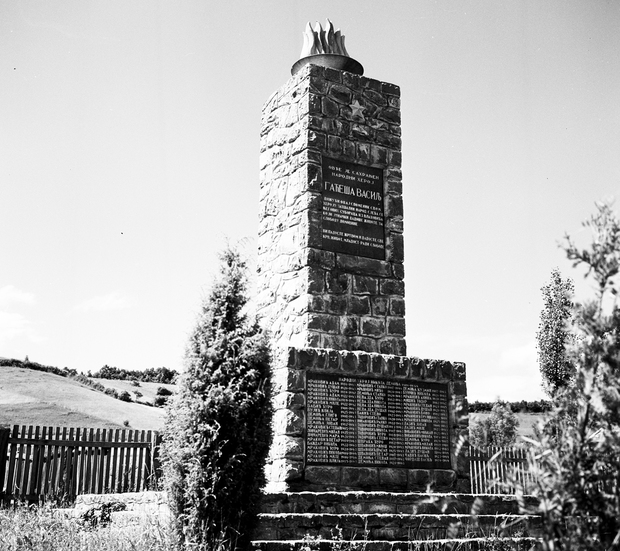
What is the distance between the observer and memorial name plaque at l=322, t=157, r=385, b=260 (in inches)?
368

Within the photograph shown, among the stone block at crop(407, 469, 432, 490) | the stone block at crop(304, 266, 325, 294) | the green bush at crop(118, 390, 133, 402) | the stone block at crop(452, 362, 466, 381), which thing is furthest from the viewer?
the green bush at crop(118, 390, 133, 402)

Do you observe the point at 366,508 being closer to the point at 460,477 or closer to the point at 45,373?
the point at 460,477

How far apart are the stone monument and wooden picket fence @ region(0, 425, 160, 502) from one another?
4969mm

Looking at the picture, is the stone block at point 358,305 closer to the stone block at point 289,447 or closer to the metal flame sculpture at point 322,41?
the stone block at point 289,447

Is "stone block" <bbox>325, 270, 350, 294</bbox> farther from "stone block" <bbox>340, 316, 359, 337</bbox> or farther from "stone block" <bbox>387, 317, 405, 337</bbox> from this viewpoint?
"stone block" <bbox>387, 317, 405, 337</bbox>

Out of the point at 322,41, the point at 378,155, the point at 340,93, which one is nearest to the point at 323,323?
the point at 378,155

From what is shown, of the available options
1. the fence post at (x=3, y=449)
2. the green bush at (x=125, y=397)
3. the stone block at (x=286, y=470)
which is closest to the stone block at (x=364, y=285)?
the stone block at (x=286, y=470)

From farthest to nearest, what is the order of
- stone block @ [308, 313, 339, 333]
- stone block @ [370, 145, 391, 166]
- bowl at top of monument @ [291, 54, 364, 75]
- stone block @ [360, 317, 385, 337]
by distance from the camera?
bowl at top of monument @ [291, 54, 364, 75], stone block @ [370, 145, 391, 166], stone block @ [360, 317, 385, 337], stone block @ [308, 313, 339, 333]

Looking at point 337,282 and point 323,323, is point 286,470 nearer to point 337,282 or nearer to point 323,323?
point 323,323

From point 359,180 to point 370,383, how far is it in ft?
9.47

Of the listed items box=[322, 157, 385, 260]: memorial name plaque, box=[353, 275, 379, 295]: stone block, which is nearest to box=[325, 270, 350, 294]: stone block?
box=[353, 275, 379, 295]: stone block

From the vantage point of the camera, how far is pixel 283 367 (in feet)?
26.4

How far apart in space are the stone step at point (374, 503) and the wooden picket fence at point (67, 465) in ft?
18.0

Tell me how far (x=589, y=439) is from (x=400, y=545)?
13.8 ft
